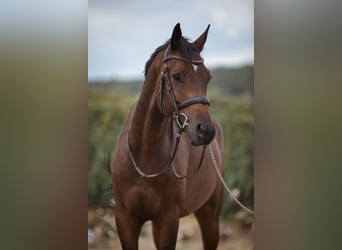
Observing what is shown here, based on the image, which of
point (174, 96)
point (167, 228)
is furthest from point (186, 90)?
point (167, 228)

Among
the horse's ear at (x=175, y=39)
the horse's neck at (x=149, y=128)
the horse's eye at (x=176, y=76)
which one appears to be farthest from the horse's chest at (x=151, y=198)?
the horse's ear at (x=175, y=39)

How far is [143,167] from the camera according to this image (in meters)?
2.13

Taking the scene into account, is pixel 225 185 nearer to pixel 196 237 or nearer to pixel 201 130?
pixel 196 237

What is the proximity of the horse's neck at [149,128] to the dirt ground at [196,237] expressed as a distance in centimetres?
43

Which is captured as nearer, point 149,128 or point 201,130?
point 201,130

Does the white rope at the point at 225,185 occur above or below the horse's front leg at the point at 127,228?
above

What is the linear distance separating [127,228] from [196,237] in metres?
0.36

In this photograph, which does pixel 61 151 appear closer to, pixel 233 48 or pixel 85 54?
pixel 85 54

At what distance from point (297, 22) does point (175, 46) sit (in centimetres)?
70

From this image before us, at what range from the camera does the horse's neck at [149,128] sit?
2082 mm

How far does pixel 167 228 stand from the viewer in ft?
6.96

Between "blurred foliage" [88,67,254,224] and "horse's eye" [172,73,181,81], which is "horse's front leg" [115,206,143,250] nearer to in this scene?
"blurred foliage" [88,67,254,224]

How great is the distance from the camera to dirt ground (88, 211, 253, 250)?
2.34 meters

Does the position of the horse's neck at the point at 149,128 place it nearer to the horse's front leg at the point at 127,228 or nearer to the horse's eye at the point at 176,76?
the horse's eye at the point at 176,76
